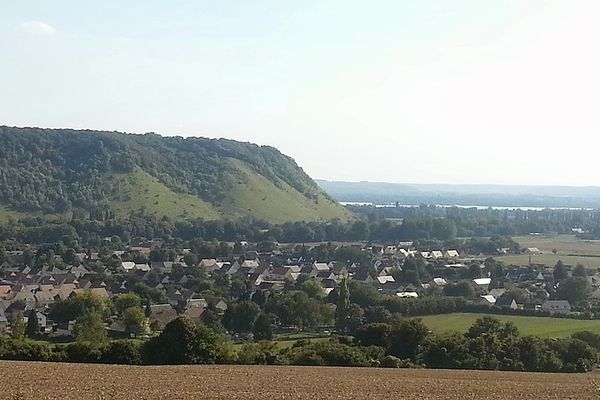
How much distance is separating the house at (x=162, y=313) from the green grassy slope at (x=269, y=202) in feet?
284

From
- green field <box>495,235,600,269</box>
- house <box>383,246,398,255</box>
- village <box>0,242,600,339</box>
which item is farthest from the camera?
house <box>383,246,398,255</box>

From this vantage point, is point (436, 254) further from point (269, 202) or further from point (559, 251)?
point (269, 202)

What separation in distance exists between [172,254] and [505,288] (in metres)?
42.0

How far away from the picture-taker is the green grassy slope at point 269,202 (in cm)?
15612

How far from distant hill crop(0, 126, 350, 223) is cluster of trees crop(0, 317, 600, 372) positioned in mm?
97929

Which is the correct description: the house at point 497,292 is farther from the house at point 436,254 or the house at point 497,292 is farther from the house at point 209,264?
the house at point 209,264

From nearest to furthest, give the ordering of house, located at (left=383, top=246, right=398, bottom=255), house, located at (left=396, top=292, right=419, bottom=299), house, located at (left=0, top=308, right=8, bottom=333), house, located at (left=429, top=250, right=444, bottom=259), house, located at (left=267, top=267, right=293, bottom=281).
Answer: house, located at (left=0, top=308, right=8, bottom=333) → house, located at (left=396, top=292, right=419, bottom=299) → house, located at (left=267, top=267, right=293, bottom=281) → house, located at (left=429, top=250, right=444, bottom=259) → house, located at (left=383, top=246, right=398, bottom=255)

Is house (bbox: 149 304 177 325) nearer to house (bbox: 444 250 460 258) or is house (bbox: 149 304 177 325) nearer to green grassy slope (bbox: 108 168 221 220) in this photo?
house (bbox: 444 250 460 258)

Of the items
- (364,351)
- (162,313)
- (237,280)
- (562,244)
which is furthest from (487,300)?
(562,244)

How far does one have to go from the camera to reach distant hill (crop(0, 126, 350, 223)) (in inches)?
5408

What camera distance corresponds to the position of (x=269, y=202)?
164 m

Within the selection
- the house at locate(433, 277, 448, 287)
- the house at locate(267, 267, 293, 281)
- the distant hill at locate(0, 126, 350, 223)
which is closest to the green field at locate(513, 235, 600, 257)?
the house at locate(433, 277, 448, 287)

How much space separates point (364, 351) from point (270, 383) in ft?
34.7

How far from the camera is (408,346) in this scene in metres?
37.1
